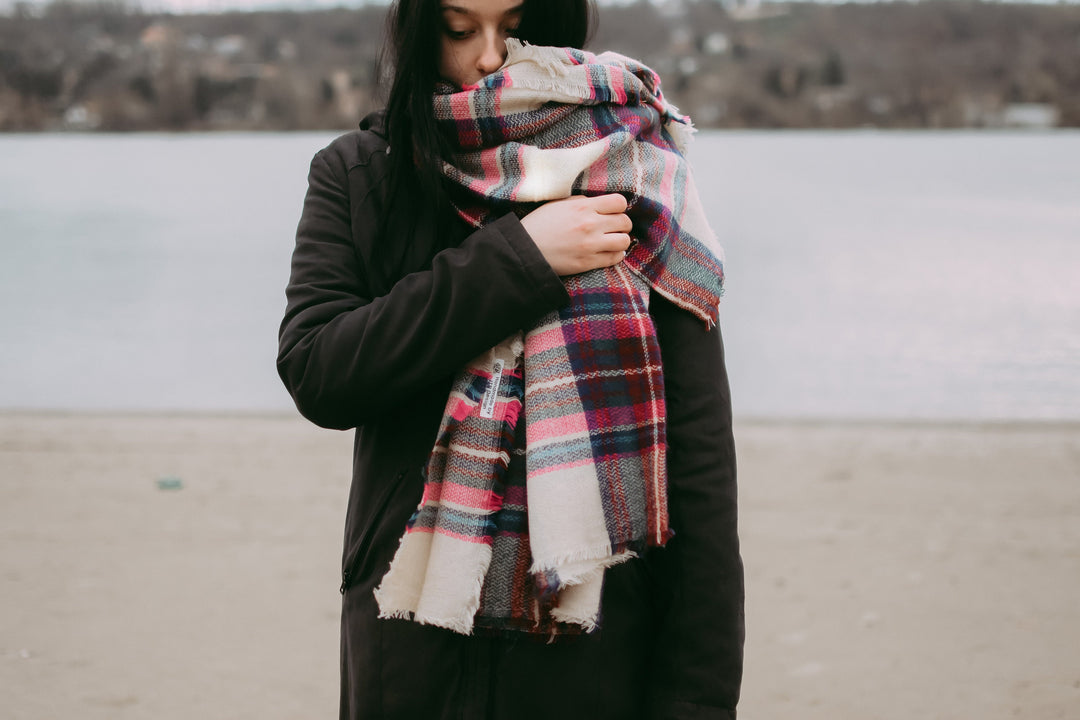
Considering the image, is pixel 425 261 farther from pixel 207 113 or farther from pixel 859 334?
pixel 207 113

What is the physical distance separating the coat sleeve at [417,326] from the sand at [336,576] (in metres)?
1.96

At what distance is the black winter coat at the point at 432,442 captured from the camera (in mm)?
1104

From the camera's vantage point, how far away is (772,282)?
55.6 feet

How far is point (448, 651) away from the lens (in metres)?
1.19

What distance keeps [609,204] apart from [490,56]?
10.2 inches

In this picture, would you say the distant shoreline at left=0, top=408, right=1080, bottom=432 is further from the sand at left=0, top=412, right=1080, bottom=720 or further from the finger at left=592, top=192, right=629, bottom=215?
the finger at left=592, top=192, right=629, bottom=215

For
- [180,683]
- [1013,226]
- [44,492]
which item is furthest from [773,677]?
[1013,226]

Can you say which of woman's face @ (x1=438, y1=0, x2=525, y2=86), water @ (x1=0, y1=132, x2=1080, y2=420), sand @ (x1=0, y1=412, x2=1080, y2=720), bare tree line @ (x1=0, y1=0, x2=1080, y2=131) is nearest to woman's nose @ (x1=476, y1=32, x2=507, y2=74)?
woman's face @ (x1=438, y1=0, x2=525, y2=86)

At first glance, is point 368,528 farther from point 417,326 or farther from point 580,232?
point 580,232

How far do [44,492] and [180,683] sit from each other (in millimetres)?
2206

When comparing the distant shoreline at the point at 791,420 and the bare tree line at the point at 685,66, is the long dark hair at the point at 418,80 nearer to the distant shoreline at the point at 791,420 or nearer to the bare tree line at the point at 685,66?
the distant shoreline at the point at 791,420

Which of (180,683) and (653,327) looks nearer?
(653,327)

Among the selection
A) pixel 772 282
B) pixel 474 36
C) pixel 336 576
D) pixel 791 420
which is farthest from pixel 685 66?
pixel 474 36

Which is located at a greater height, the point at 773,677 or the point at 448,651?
the point at 448,651
